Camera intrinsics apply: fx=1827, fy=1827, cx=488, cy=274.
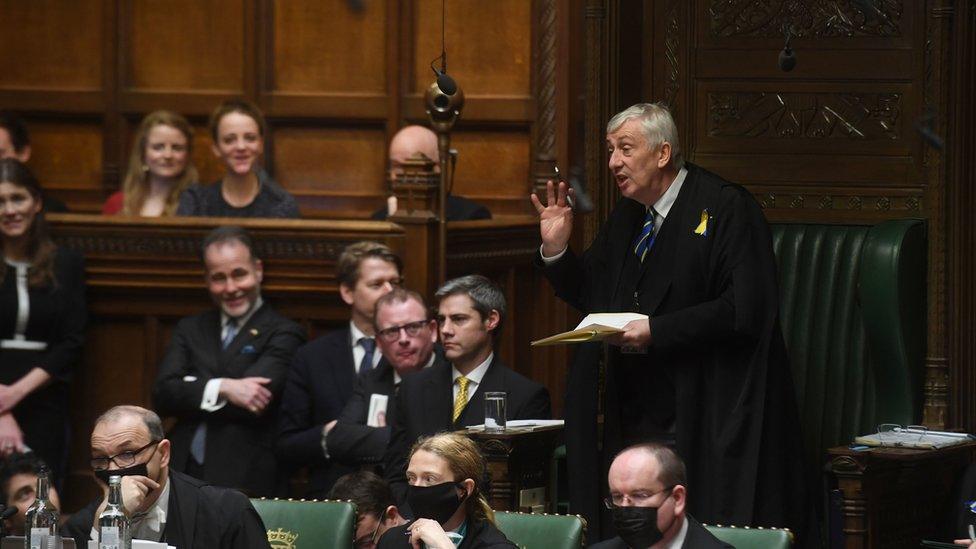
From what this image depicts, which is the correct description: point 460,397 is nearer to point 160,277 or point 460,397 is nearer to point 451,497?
point 451,497

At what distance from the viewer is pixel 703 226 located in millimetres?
5453

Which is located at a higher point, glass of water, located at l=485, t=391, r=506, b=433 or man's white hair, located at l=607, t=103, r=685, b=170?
man's white hair, located at l=607, t=103, r=685, b=170

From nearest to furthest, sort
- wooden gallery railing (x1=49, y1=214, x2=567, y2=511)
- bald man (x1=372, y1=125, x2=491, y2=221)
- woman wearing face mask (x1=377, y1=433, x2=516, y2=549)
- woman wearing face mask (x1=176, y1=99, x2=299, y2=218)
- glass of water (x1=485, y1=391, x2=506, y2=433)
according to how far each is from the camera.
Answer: woman wearing face mask (x1=377, y1=433, x2=516, y2=549)
glass of water (x1=485, y1=391, x2=506, y2=433)
wooden gallery railing (x1=49, y1=214, x2=567, y2=511)
bald man (x1=372, y1=125, x2=491, y2=221)
woman wearing face mask (x1=176, y1=99, x2=299, y2=218)

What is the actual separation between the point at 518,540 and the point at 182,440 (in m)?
2.16

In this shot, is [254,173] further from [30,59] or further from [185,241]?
[30,59]

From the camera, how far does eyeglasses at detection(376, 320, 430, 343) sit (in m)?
6.21

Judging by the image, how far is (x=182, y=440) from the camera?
22.0 feet

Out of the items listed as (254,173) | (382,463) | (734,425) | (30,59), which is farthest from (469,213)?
(30,59)

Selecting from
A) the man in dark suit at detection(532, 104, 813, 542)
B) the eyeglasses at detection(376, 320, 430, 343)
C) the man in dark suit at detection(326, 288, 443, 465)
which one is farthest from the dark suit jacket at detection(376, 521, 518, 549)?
the eyeglasses at detection(376, 320, 430, 343)

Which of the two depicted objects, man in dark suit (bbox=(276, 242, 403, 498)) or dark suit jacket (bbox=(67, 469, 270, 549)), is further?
man in dark suit (bbox=(276, 242, 403, 498))

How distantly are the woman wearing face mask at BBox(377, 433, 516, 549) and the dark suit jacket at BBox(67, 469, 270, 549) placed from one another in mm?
353

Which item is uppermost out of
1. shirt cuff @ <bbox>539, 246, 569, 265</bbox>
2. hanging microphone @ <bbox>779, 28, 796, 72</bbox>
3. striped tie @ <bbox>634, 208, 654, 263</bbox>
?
hanging microphone @ <bbox>779, 28, 796, 72</bbox>

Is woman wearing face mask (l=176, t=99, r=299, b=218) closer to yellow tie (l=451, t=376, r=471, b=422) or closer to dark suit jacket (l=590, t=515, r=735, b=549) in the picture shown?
yellow tie (l=451, t=376, r=471, b=422)

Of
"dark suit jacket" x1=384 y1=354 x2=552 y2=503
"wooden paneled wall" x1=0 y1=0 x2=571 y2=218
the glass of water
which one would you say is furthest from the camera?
"wooden paneled wall" x1=0 y1=0 x2=571 y2=218
